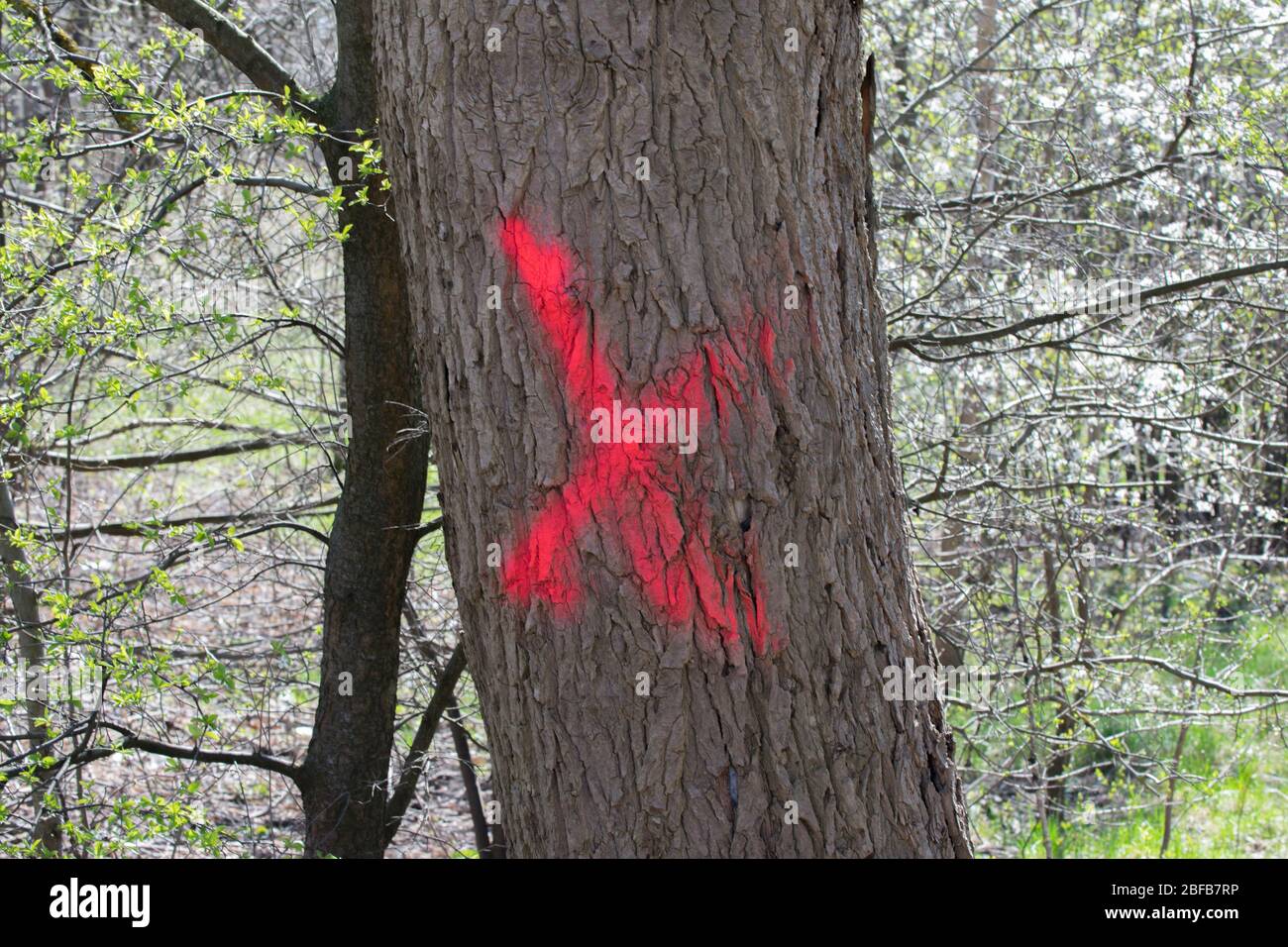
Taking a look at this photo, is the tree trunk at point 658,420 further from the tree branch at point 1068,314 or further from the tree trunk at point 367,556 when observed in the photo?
the tree branch at point 1068,314

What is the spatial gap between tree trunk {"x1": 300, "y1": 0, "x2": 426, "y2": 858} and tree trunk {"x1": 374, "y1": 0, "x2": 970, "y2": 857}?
6.26 feet

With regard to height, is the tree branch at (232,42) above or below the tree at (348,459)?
above

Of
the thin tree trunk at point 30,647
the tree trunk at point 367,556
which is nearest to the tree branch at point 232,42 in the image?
the tree trunk at point 367,556

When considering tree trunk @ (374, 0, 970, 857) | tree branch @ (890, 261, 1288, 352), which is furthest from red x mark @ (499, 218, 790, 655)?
tree branch @ (890, 261, 1288, 352)

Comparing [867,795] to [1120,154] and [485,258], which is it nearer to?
[485,258]

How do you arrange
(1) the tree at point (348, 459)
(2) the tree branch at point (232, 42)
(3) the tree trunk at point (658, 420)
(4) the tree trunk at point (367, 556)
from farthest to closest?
(4) the tree trunk at point (367, 556)
(2) the tree branch at point (232, 42)
(1) the tree at point (348, 459)
(3) the tree trunk at point (658, 420)

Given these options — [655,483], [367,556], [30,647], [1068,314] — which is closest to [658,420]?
[655,483]

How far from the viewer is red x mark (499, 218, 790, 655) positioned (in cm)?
213

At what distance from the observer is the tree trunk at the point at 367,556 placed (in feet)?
13.6

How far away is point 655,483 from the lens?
2131mm

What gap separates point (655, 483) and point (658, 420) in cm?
11

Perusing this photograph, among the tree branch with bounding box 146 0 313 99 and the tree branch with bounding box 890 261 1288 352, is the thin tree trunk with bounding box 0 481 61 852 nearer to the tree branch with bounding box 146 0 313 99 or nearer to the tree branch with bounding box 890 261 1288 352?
the tree branch with bounding box 146 0 313 99

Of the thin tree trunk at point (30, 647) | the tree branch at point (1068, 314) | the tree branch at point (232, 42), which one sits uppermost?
the tree branch at point (232, 42)

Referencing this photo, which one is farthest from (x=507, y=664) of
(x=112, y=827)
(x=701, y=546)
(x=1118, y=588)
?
(x=1118, y=588)
